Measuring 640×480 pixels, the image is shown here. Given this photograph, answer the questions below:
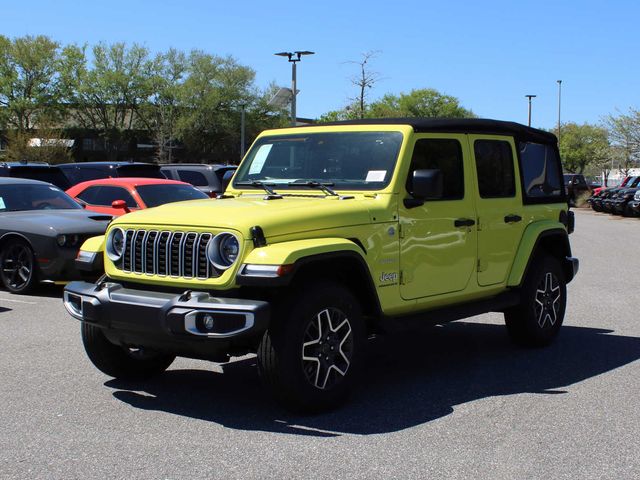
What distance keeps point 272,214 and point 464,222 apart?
1955 millimetres

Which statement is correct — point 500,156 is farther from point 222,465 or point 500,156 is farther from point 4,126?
point 4,126

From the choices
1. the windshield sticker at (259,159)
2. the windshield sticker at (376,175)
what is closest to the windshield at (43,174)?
the windshield sticker at (259,159)

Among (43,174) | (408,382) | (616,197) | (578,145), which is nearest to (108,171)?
(43,174)

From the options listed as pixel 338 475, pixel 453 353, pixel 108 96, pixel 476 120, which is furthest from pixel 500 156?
pixel 108 96

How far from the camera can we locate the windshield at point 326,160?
6.51 meters

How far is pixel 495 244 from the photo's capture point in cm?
733

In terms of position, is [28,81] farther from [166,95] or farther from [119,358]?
[119,358]

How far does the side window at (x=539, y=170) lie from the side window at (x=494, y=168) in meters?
0.23

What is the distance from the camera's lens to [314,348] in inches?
220

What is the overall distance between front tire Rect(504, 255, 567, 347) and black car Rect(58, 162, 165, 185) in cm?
1056

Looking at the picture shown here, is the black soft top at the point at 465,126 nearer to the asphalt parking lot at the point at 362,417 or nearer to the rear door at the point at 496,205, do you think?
the rear door at the point at 496,205

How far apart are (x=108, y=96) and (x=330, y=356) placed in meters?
87.9

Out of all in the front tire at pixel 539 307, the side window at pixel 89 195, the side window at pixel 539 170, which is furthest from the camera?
the side window at pixel 89 195

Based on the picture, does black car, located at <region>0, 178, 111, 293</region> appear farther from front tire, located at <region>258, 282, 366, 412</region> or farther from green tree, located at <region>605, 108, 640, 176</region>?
green tree, located at <region>605, 108, 640, 176</region>
